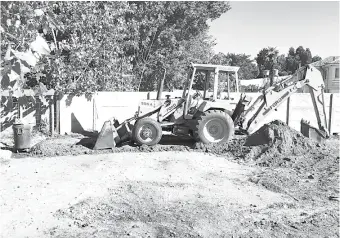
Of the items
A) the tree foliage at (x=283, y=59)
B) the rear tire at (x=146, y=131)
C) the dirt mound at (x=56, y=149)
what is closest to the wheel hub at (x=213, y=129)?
the rear tire at (x=146, y=131)

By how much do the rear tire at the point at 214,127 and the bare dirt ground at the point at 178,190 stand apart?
1.11ft

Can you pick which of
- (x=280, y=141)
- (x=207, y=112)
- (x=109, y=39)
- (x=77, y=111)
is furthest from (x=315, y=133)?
(x=109, y=39)

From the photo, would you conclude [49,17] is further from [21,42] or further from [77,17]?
[77,17]

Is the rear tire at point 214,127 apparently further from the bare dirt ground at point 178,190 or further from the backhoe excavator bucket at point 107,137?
the backhoe excavator bucket at point 107,137

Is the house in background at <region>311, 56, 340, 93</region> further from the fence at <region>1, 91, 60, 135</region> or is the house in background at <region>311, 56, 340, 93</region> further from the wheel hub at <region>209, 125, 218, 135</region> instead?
the fence at <region>1, 91, 60, 135</region>

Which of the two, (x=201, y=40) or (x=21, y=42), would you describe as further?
(x=201, y=40)

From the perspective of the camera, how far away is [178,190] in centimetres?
705

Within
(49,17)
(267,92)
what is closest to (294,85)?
(267,92)

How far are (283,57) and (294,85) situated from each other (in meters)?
61.4

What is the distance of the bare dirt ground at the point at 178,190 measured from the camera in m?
5.23

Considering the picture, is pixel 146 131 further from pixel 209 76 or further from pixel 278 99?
pixel 278 99

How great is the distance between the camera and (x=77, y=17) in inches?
618

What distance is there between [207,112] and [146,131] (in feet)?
6.48

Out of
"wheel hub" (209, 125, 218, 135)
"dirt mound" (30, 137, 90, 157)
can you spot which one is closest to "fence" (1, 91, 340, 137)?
"wheel hub" (209, 125, 218, 135)
